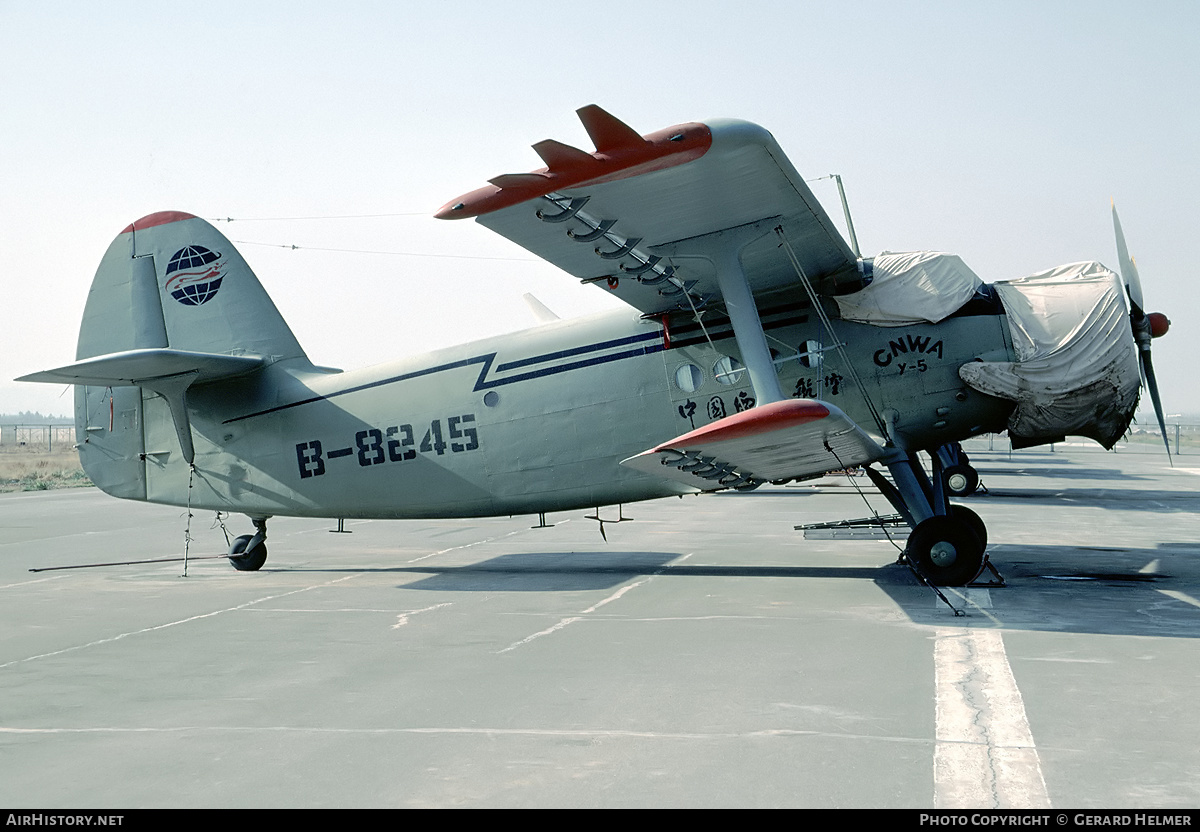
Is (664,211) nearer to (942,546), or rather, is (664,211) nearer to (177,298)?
(942,546)

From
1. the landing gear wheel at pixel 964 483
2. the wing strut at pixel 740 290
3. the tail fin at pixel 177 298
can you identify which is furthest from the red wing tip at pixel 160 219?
the landing gear wheel at pixel 964 483

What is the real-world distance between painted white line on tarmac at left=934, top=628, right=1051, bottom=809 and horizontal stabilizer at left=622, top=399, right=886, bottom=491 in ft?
6.86

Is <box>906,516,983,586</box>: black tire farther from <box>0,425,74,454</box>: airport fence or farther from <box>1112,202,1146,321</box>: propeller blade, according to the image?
<box>0,425,74,454</box>: airport fence

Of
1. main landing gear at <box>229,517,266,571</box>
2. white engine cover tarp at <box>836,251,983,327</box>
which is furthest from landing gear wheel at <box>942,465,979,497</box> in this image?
main landing gear at <box>229,517,266,571</box>

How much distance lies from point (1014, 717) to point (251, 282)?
11.7 meters

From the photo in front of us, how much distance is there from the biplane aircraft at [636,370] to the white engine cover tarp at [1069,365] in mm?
24

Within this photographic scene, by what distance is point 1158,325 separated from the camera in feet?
35.2

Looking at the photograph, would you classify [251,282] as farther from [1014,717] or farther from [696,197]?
[1014,717]

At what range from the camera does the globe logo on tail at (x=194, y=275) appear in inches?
542

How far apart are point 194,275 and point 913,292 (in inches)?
384

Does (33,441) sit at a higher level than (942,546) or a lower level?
higher

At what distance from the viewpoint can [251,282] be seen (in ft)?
45.3

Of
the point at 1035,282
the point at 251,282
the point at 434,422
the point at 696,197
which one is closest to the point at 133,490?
the point at 251,282

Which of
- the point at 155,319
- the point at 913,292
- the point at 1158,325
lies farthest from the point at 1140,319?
the point at 155,319
